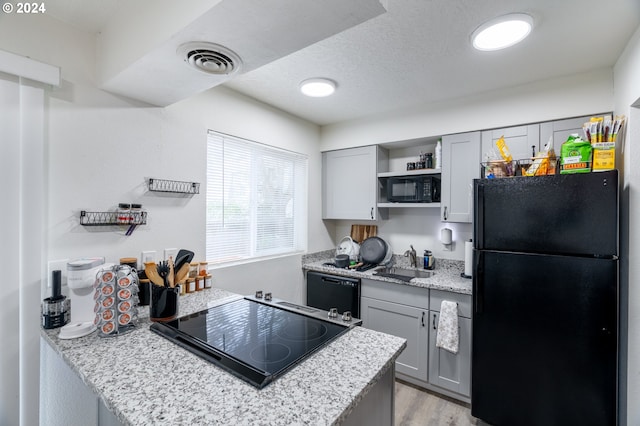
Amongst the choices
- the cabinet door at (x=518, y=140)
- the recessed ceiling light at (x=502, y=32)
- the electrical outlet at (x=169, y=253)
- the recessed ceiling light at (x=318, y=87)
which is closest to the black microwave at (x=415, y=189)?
the cabinet door at (x=518, y=140)

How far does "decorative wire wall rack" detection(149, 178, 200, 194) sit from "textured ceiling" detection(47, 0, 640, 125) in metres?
0.83

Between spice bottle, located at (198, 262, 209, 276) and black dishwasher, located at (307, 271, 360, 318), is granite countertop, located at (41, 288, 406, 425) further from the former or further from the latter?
black dishwasher, located at (307, 271, 360, 318)

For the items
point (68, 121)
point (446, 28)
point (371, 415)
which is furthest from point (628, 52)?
point (68, 121)

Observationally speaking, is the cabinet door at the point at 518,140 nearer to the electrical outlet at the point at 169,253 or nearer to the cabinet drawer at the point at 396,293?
the cabinet drawer at the point at 396,293

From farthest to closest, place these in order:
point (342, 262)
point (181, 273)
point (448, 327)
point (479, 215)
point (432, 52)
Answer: point (342, 262) < point (448, 327) < point (479, 215) < point (432, 52) < point (181, 273)

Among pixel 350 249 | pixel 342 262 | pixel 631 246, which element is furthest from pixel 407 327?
pixel 631 246

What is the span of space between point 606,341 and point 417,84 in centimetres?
190

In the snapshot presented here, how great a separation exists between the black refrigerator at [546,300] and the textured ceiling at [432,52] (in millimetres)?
747

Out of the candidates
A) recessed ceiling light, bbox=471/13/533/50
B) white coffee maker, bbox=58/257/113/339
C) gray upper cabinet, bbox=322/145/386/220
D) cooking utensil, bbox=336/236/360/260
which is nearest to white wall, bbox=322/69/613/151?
gray upper cabinet, bbox=322/145/386/220

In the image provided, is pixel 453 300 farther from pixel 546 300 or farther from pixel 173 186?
pixel 173 186

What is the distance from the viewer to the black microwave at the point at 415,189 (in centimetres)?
254

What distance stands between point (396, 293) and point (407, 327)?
276 mm

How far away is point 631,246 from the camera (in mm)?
1508

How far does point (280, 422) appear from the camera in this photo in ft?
2.34
